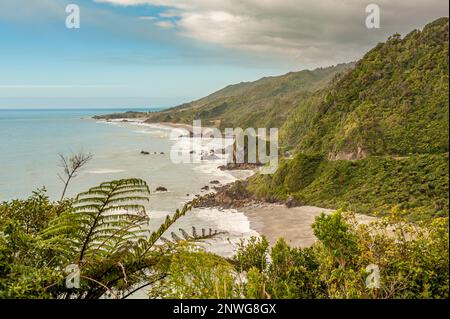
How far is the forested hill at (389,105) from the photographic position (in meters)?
31.0

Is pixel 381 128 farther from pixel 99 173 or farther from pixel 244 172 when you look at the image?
pixel 99 173

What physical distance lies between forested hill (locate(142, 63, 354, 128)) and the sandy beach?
49.6 meters

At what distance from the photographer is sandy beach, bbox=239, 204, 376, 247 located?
24.8 meters

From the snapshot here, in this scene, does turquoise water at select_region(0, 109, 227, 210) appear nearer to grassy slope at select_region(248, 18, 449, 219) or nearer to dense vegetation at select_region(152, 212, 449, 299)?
grassy slope at select_region(248, 18, 449, 219)

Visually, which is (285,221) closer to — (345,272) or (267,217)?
(267,217)

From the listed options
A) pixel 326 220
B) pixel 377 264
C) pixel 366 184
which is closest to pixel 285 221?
pixel 366 184

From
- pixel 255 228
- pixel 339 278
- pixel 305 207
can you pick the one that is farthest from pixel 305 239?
pixel 339 278

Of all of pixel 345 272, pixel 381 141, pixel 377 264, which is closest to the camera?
pixel 345 272

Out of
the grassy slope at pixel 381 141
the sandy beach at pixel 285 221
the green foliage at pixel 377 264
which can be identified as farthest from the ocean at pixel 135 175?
the green foliage at pixel 377 264

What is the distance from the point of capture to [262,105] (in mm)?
121062

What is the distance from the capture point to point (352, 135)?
36.5m

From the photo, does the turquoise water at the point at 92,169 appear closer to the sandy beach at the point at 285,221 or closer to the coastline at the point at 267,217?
the coastline at the point at 267,217

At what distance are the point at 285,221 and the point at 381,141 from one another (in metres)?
12.2

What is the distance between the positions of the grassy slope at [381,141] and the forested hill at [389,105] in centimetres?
7
